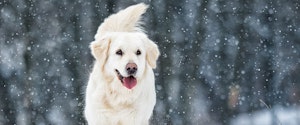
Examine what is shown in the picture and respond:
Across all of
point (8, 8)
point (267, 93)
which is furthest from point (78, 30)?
point (267, 93)

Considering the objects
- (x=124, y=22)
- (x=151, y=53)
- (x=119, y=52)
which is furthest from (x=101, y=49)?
(x=124, y=22)

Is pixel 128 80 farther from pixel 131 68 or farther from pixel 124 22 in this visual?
pixel 124 22

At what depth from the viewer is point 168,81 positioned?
1371 centimetres

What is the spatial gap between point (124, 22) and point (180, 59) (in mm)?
6541

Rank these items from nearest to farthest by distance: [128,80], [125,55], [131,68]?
[131,68], [125,55], [128,80]

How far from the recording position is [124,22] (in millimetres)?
7094

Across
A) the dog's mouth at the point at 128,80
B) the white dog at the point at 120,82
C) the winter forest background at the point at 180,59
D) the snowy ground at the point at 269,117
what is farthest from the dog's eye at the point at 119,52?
the snowy ground at the point at 269,117

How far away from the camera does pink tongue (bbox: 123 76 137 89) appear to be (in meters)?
6.03

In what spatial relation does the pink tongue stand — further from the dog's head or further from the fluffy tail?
the fluffy tail

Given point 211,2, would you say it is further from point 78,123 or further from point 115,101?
point 115,101

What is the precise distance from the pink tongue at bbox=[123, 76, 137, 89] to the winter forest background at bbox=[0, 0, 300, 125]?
686 cm

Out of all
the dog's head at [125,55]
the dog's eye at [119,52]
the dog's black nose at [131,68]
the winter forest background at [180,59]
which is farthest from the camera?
the winter forest background at [180,59]

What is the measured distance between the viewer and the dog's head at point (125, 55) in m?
5.88

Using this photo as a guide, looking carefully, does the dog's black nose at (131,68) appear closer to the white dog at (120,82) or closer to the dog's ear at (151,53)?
the white dog at (120,82)
